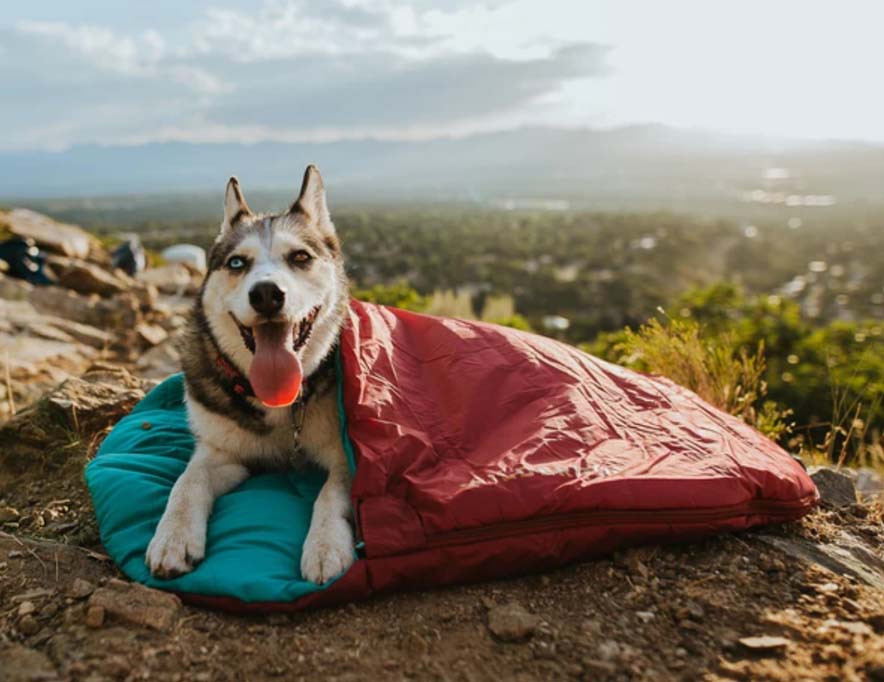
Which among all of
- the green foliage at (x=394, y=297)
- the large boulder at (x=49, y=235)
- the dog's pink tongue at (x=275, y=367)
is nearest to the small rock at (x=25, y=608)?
the dog's pink tongue at (x=275, y=367)

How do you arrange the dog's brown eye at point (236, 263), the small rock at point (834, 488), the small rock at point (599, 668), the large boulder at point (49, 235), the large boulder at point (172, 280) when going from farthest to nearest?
the large boulder at point (172, 280), the large boulder at point (49, 235), the small rock at point (834, 488), the dog's brown eye at point (236, 263), the small rock at point (599, 668)

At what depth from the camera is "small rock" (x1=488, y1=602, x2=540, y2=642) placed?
2898mm

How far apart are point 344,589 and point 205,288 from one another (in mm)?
2187

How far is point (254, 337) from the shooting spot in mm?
3695

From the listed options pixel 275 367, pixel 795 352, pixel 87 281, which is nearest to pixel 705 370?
pixel 275 367

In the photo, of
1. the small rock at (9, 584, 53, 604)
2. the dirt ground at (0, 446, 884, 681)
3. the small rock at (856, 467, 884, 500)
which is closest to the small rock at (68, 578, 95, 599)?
the dirt ground at (0, 446, 884, 681)

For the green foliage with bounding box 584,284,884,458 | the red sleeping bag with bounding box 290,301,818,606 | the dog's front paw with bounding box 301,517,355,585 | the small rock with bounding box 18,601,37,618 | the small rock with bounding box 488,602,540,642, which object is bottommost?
the green foliage with bounding box 584,284,884,458

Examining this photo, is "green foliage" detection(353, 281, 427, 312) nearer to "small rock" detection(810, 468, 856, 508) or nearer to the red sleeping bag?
the red sleeping bag

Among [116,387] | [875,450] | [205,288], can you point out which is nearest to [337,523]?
[205,288]

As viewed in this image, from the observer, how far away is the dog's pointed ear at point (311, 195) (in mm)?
4535

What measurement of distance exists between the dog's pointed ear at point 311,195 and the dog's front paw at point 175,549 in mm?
2259

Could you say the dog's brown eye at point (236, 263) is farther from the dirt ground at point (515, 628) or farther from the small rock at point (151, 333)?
the small rock at point (151, 333)

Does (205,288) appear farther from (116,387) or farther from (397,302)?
(397,302)

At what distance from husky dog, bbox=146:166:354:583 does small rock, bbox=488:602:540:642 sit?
0.79m
